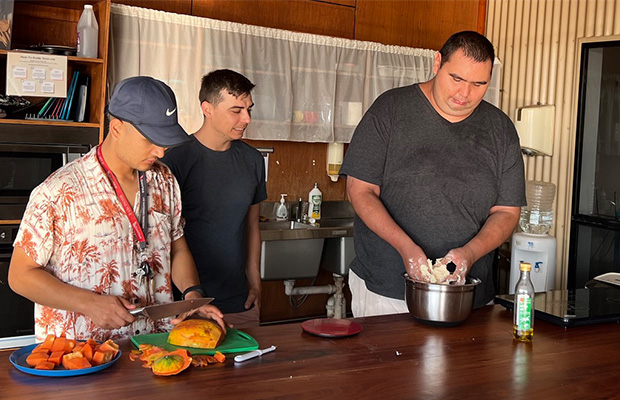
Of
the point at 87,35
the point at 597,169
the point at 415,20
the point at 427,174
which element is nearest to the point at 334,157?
the point at 415,20

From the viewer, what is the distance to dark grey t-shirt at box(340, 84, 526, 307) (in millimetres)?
2635

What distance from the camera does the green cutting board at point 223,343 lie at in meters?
1.90

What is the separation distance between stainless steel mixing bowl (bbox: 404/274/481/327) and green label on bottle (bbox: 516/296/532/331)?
0.56 ft

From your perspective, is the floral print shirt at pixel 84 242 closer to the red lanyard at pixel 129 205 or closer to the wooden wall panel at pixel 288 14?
the red lanyard at pixel 129 205

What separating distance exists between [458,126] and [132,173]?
4.07ft

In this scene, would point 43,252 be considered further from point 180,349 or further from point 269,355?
point 269,355

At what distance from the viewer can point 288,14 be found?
495 centimetres

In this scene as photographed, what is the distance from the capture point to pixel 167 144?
A: 203 centimetres

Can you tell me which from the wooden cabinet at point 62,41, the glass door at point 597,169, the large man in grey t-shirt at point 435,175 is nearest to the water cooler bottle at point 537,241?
the glass door at point 597,169

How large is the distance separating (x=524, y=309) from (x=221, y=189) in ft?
4.47

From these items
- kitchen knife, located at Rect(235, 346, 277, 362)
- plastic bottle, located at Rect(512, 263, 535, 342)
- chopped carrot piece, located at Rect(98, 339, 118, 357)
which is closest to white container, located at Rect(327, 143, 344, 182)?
plastic bottle, located at Rect(512, 263, 535, 342)

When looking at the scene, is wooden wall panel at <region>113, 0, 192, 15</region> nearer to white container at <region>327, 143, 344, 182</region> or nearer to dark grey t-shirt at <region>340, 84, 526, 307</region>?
white container at <region>327, 143, 344, 182</region>

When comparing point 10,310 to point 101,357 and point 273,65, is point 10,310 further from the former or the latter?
point 101,357

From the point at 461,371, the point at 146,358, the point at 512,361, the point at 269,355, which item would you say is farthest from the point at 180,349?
the point at 512,361
